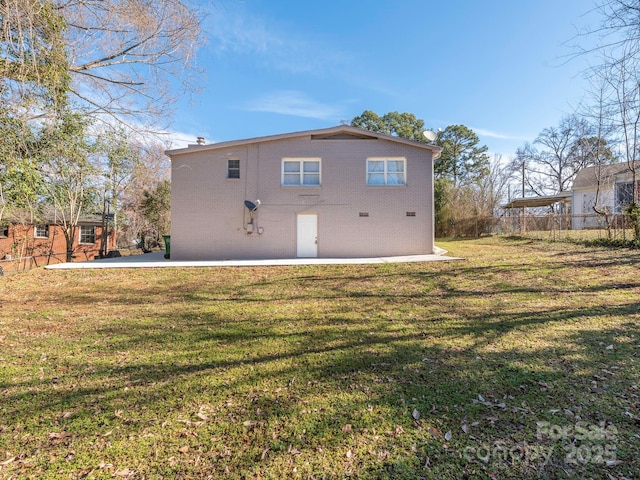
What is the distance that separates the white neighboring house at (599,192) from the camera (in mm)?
16734

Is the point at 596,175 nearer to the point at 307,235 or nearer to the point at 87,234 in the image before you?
the point at 307,235

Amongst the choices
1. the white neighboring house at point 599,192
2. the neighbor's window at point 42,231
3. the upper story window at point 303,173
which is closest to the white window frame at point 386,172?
the upper story window at point 303,173

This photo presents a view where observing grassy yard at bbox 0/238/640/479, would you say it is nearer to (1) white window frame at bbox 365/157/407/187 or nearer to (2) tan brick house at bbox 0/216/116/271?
(1) white window frame at bbox 365/157/407/187

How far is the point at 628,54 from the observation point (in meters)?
5.53

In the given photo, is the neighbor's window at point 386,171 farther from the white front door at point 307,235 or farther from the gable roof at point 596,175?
the gable roof at point 596,175

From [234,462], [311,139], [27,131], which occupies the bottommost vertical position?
[234,462]

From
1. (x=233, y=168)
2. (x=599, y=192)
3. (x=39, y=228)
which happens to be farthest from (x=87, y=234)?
(x=599, y=192)

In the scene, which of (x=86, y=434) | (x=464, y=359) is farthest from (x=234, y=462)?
(x=464, y=359)

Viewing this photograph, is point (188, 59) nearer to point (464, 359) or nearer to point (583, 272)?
point (464, 359)

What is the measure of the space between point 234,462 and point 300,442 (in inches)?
19.7

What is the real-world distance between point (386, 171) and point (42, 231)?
24.1 m

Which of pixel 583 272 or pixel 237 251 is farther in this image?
pixel 237 251

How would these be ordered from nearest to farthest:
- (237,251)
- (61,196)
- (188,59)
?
(188,59)
(237,251)
(61,196)

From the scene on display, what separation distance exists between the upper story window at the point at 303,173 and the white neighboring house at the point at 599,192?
14.1 meters
